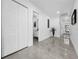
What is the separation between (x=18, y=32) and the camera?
2680mm

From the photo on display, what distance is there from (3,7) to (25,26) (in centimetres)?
137

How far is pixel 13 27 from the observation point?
2.42 meters

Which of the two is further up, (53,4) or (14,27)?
(53,4)

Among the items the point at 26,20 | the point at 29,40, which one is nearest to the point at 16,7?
the point at 26,20

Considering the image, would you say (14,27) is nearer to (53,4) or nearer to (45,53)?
(45,53)

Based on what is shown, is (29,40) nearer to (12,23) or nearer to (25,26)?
(25,26)

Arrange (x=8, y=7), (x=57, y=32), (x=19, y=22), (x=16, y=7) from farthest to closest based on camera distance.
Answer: (x=57, y=32)
(x=19, y=22)
(x=16, y=7)
(x=8, y=7)

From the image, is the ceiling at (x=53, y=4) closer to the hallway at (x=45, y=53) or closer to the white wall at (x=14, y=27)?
the white wall at (x=14, y=27)

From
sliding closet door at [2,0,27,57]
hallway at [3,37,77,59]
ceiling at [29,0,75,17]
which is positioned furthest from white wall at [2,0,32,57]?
ceiling at [29,0,75,17]

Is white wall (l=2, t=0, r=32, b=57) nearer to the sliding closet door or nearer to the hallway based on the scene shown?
the sliding closet door

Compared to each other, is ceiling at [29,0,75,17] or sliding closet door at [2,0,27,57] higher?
ceiling at [29,0,75,17]

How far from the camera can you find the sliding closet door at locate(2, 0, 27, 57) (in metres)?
2.08

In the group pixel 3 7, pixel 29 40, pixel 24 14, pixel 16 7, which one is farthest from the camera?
pixel 29 40

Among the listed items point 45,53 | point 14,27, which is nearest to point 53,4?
point 14,27
